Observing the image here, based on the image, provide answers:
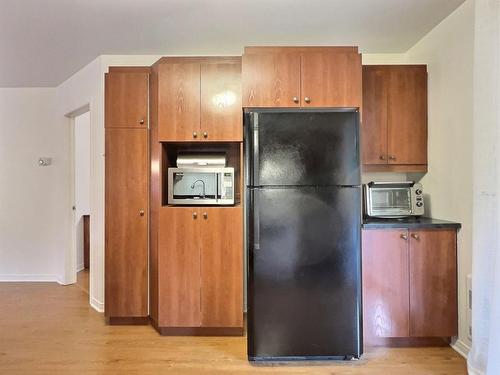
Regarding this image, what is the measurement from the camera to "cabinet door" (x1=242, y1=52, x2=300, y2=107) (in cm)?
233

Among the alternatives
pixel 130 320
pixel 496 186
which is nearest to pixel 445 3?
pixel 496 186

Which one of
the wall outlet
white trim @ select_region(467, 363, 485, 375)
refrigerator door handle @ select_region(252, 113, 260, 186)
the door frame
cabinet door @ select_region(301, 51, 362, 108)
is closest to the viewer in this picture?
white trim @ select_region(467, 363, 485, 375)

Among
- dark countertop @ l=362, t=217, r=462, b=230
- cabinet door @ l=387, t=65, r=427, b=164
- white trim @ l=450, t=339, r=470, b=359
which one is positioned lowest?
white trim @ l=450, t=339, r=470, b=359

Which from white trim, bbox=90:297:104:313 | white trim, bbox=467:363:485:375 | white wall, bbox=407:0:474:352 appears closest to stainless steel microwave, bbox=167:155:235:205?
white trim, bbox=90:297:104:313

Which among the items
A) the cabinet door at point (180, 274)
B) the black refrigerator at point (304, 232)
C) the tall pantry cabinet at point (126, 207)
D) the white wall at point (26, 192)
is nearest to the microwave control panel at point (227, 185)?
the cabinet door at point (180, 274)

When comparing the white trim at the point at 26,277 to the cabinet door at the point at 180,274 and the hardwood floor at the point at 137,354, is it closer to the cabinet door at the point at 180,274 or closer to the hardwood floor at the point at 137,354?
the hardwood floor at the point at 137,354

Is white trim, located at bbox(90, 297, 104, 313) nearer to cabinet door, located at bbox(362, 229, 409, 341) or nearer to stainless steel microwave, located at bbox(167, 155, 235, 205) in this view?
stainless steel microwave, located at bbox(167, 155, 235, 205)

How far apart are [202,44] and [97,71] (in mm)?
1113

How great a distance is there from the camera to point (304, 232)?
2.10m

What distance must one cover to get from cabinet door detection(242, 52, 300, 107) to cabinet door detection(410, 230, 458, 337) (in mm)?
1374

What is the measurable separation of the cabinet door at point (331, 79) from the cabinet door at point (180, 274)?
1.27 meters

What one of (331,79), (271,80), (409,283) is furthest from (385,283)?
(271,80)

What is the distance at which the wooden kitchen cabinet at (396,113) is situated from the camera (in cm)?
264

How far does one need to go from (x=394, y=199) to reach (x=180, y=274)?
5.99ft
